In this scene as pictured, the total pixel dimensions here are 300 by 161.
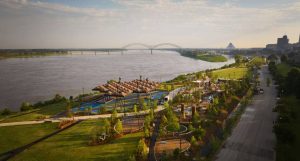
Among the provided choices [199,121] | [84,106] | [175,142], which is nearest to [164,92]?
[84,106]

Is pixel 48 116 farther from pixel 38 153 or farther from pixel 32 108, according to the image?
pixel 38 153

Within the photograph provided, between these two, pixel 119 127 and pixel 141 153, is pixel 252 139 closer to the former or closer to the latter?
pixel 141 153

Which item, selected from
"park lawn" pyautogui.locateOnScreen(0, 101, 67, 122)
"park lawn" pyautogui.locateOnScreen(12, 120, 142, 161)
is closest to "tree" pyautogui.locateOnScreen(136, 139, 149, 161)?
"park lawn" pyautogui.locateOnScreen(12, 120, 142, 161)

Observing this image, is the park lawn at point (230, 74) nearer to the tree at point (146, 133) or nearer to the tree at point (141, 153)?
→ the tree at point (146, 133)

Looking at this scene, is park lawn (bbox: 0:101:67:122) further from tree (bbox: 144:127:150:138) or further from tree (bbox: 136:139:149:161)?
tree (bbox: 136:139:149:161)

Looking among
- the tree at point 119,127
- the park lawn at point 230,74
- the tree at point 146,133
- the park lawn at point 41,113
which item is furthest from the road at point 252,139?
the park lawn at point 230,74

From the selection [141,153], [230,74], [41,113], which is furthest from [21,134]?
[230,74]
